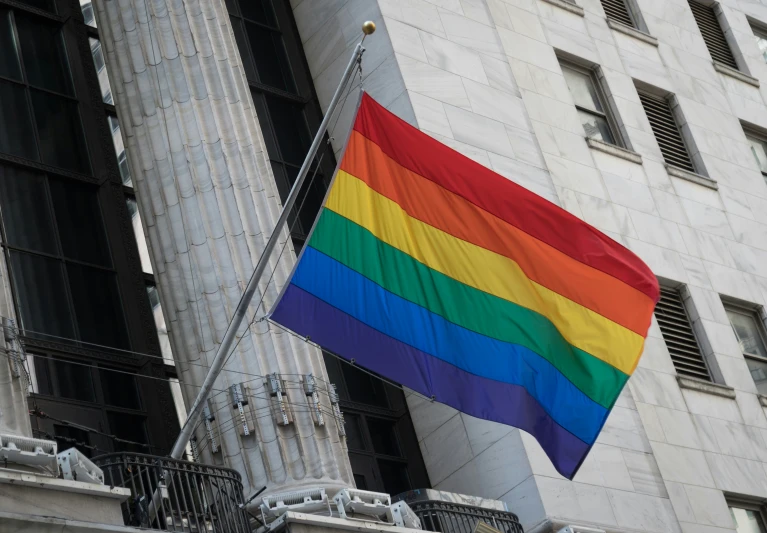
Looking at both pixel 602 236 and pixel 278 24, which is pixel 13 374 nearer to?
pixel 602 236

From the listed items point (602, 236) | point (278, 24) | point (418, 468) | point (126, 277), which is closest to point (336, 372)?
point (418, 468)

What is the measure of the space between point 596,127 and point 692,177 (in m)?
2.46

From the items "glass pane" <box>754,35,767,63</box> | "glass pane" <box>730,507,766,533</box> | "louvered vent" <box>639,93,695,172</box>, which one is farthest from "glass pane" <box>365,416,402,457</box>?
"glass pane" <box>754,35,767,63</box>

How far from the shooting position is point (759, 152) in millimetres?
34438

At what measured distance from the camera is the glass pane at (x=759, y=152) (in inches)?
1342

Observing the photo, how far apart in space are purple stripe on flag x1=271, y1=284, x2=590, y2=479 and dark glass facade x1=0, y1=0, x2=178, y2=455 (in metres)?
3.83

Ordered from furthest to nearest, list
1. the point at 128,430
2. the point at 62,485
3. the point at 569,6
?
1. the point at 569,6
2. the point at 128,430
3. the point at 62,485

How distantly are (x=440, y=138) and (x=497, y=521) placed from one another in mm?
7630

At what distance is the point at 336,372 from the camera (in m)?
23.4

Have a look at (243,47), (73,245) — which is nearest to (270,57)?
(243,47)

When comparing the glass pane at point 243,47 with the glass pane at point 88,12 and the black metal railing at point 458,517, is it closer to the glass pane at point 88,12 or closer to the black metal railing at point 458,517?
the glass pane at point 88,12

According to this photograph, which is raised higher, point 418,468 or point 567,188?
point 567,188

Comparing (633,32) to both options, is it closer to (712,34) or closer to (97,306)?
(712,34)

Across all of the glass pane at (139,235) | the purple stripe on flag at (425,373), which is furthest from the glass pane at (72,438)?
the purple stripe on flag at (425,373)
